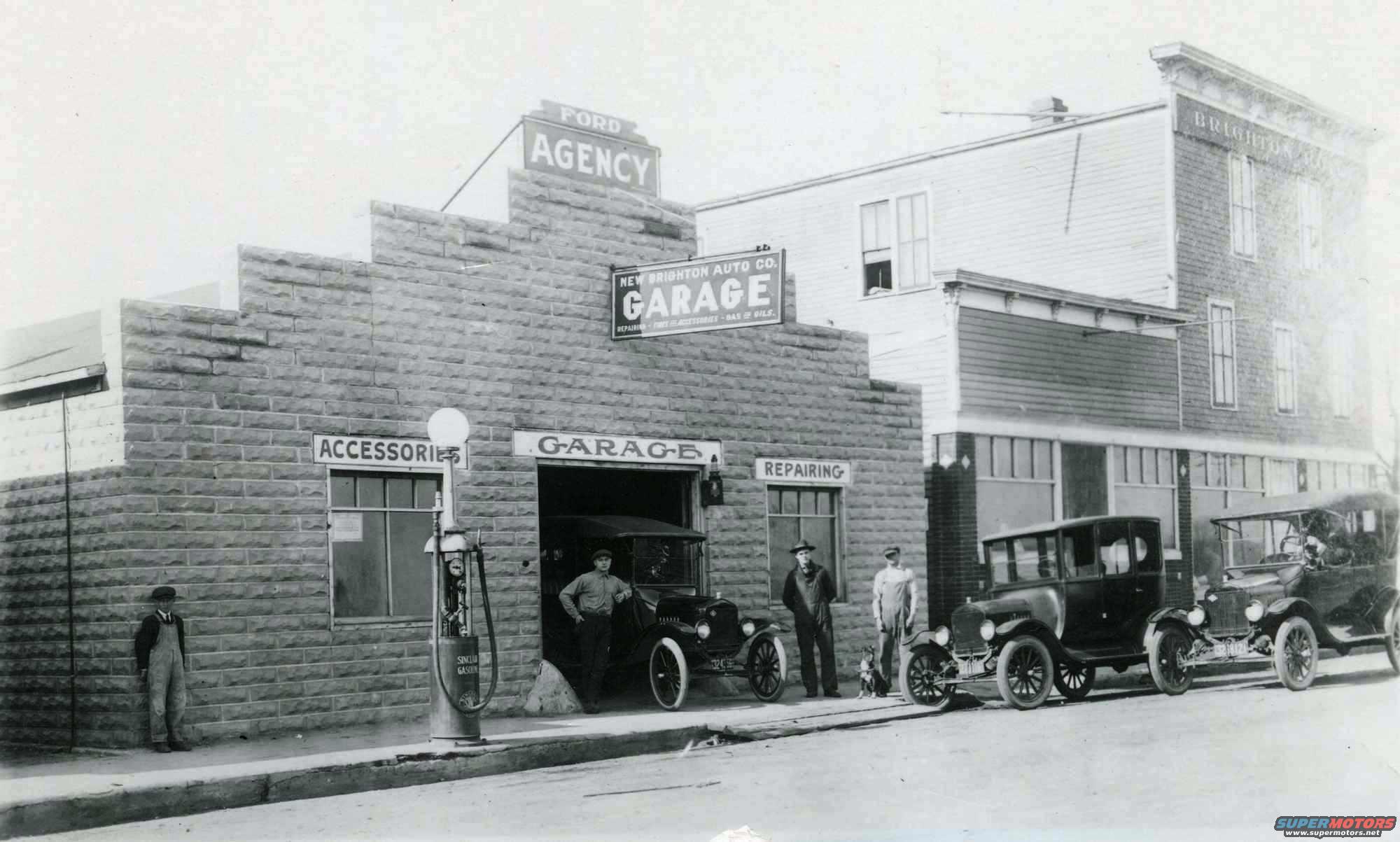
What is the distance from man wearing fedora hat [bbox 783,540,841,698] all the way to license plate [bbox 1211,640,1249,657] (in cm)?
428

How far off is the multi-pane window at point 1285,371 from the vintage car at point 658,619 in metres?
6.73

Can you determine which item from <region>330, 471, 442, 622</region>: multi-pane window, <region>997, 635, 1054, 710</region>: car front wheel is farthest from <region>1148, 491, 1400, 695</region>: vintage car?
<region>330, 471, 442, 622</region>: multi-pane window

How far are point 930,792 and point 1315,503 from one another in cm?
888

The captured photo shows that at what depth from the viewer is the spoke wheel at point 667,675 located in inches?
632

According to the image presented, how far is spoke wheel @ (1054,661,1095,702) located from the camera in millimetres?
16422

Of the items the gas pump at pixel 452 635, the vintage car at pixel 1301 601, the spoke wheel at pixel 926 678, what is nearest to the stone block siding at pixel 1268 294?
the vintage car at pixel 1301 601

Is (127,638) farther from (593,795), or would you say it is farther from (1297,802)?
(1297,802)

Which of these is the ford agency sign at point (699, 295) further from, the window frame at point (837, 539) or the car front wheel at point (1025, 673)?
the car front wheel at point (1025, 673)

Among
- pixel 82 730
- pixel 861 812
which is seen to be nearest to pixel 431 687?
pixel 82 730

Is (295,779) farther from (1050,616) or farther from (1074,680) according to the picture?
(1074,680)

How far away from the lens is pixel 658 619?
16.8 metres

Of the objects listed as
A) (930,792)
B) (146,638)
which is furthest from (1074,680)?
(146,638)

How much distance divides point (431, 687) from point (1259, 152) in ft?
34.8

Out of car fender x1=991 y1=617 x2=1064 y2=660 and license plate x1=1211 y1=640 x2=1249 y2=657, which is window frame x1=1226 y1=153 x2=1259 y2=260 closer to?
license plate x1=1211 y1=640 x2=1249 y2=657
